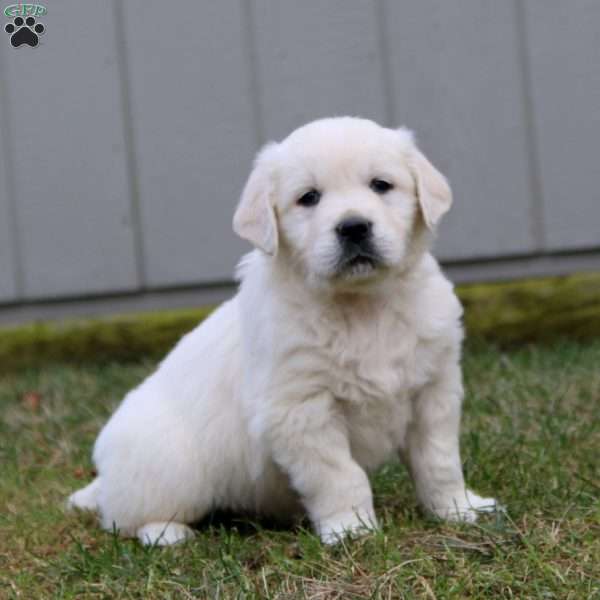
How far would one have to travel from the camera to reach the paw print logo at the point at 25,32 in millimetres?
5434

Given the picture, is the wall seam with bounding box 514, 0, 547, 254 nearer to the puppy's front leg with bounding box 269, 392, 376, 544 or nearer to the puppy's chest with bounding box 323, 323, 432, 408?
the puppy's chest with bounding box 323, 323, 432, 408

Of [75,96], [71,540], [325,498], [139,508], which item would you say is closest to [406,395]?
[325,498]

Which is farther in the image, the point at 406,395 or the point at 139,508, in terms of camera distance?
the point at 139,508

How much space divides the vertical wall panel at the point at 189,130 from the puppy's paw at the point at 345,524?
2757 millimetres

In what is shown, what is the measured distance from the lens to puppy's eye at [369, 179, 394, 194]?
2.97m

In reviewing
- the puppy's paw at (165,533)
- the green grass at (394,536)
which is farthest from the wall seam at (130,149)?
the puppy's paw at (165,533)

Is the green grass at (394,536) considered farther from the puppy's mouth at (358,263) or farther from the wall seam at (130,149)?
the wall seam at (130,149)

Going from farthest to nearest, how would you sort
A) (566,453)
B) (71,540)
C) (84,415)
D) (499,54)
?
(499,54)
(84,415)
(566,453)
(71,540)

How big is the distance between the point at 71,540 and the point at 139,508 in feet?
0.71

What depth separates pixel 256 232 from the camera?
300 cm

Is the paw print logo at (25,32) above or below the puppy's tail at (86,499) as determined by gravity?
above

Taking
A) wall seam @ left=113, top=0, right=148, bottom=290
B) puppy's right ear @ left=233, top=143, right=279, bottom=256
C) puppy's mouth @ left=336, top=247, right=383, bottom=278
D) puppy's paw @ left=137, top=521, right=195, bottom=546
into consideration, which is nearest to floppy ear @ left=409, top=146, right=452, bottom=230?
puppy's mouth @ left=336, top=247, right=383, bottom=278

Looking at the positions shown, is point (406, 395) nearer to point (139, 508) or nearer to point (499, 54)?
point (139, 508)

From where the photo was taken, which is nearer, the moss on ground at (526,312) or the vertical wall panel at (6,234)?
the moss on ground at (526,312)
